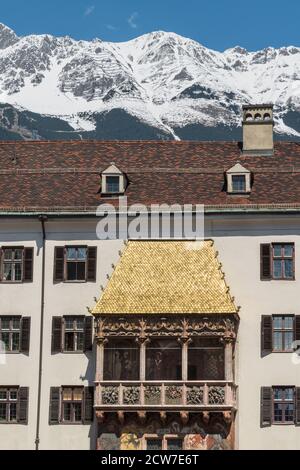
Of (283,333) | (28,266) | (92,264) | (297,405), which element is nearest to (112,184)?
(92,264)

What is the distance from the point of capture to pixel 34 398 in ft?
178

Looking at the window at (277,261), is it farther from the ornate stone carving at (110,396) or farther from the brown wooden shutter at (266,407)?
the ornate stone carving at (110,396)

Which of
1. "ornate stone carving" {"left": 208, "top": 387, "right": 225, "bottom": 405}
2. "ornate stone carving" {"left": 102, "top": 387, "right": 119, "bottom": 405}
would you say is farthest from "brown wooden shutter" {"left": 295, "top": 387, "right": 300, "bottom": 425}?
"ornate stone carving" {"left": 102, "top": 387, "right": 119, "bottom": 405}

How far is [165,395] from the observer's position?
170 feet

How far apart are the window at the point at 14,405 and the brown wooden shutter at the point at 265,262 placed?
508 inches

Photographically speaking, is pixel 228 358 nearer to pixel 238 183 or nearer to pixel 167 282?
pixel 167 282

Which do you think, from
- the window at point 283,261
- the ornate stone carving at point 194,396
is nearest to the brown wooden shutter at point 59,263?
the ornate stone carving at point 194,396

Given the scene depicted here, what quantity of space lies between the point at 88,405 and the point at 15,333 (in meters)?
5.18

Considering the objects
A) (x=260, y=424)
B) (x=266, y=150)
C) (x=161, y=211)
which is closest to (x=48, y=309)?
(x=161, y=211)

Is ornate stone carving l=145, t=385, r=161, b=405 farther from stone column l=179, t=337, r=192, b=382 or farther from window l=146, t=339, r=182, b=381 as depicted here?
window l=146, t=339, r=182, b=381

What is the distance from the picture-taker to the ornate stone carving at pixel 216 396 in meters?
51.4

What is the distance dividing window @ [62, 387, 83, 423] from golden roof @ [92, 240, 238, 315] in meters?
4.26

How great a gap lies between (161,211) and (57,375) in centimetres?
958

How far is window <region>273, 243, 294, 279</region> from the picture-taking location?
54.5 metres
